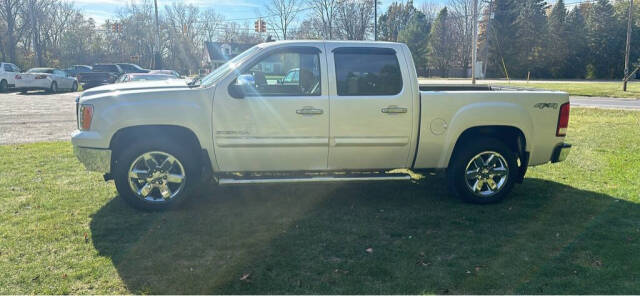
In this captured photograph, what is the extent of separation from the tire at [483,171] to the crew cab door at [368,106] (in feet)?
2.24

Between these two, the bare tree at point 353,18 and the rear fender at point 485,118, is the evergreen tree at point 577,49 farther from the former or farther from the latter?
the rear fender at point 485,118

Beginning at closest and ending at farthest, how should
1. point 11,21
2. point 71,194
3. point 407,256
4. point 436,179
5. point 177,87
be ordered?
point 407,256 < point 177,87 < point 71,194 < point 436,179 < point 11,21

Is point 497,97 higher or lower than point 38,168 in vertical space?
higher

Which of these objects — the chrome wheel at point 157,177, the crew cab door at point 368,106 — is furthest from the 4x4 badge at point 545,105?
the chrome wheel at point 157,177

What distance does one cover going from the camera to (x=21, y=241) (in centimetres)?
420

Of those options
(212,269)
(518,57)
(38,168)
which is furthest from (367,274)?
(518,57)

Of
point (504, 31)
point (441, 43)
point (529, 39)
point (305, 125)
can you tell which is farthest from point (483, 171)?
point (441, 43)

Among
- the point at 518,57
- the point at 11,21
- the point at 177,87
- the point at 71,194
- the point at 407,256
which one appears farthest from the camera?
the point at 518,57

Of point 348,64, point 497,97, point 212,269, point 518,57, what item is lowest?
point 212,269

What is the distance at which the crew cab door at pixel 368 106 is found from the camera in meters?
5.04

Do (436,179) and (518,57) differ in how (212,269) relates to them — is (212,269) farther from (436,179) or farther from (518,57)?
(518,57)

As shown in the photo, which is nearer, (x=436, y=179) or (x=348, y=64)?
(x=348, y=64)

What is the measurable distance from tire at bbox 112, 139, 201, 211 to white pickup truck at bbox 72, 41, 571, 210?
0.04 feet

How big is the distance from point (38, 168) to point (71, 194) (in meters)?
1.85
